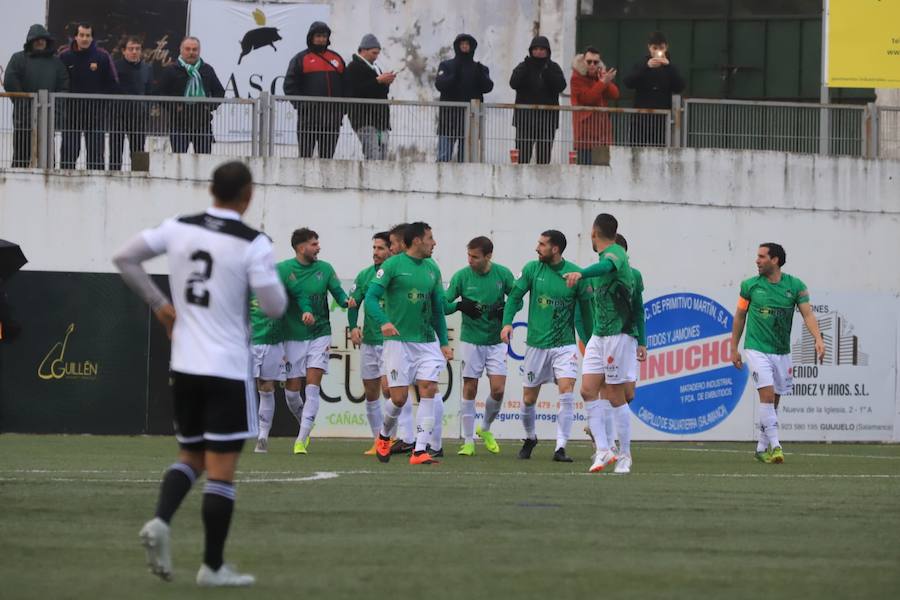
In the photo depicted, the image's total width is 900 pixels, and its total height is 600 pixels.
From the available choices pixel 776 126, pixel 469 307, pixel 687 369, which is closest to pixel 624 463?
pixel 469 307

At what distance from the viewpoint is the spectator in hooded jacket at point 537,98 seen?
23406mm

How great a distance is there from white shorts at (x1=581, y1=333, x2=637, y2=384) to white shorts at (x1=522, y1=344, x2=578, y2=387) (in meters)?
2.05

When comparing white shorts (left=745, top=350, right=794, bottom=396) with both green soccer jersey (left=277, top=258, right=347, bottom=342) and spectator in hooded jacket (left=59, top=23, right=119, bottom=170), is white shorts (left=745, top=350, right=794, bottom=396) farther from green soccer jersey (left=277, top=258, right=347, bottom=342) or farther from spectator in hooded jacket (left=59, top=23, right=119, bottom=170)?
spectator in hooded jacket (left=59, top=23, right=119, bottom=170)

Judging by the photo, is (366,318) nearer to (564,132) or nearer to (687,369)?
(564,132)

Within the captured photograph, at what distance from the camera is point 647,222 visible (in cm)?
2370

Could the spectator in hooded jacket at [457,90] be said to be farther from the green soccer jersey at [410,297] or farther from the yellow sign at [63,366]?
the green soccer jersey at [410,297]

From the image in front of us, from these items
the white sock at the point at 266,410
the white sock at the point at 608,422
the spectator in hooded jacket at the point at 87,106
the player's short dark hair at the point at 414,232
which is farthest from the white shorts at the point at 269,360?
the spectator in hooded jacket at the point at 87,106

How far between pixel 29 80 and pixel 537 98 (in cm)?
683

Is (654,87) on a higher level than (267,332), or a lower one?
higher

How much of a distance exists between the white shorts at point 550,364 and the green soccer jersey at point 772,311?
6.15ft

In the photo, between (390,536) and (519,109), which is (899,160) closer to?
(519,109)

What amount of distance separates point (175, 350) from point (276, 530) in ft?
6.87

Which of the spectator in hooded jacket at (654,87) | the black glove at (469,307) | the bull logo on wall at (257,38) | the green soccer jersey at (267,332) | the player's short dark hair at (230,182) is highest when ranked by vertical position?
the bull logo on wall at (257,38)

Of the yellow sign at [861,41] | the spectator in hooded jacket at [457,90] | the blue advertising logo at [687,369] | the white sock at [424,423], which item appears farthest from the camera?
the yellow sign at [861,41]
